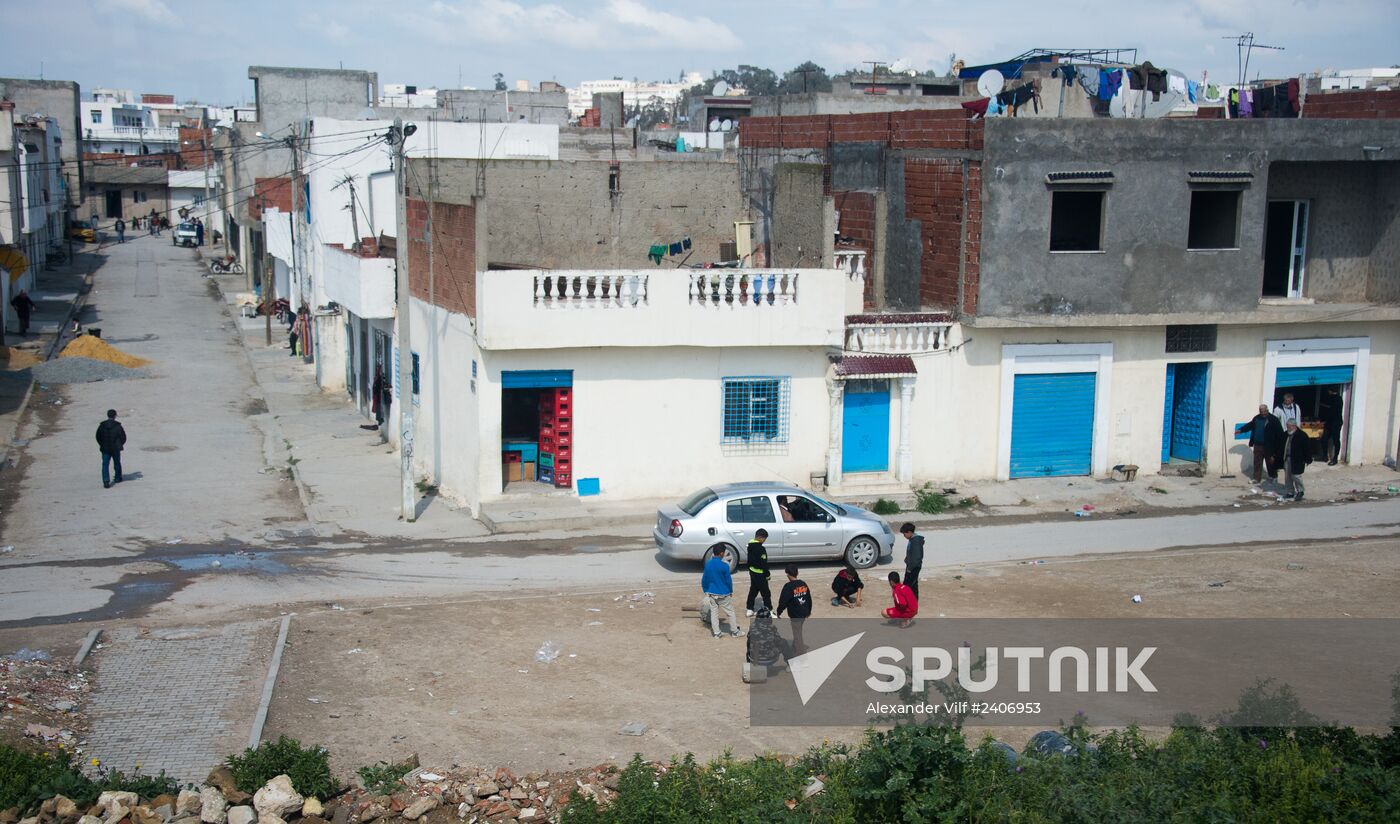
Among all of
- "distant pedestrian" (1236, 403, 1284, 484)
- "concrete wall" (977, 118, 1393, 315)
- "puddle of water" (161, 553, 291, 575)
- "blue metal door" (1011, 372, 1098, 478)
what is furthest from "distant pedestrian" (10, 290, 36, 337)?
"distant pedestrian" (1236, 403, 1284, 484)

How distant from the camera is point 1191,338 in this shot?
24.3 metres

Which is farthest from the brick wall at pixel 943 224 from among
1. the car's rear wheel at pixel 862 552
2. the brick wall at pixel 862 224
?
the car's rear wheel at pixel 862 552

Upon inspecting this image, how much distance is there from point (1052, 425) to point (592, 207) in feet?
36.4

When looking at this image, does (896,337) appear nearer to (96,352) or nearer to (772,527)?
(772,527)

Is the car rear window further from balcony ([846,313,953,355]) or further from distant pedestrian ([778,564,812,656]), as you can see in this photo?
balcony ([846,313,953,355])

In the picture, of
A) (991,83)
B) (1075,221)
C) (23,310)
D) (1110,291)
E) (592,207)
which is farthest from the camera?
(23,310)

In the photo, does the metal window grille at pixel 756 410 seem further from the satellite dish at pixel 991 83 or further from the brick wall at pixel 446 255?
the satellite dish at pixel 991 83

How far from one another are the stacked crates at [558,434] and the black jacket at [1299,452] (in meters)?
12.8

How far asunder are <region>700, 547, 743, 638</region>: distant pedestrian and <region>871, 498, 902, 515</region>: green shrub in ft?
22.1

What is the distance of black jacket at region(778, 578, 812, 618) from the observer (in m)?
14.8

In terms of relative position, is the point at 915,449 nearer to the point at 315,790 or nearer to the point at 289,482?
the point at 289,482

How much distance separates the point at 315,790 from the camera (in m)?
10.8

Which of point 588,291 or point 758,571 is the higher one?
point 588,291

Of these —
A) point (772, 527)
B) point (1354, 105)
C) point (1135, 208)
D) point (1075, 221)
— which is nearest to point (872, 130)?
point (1075, 221)
